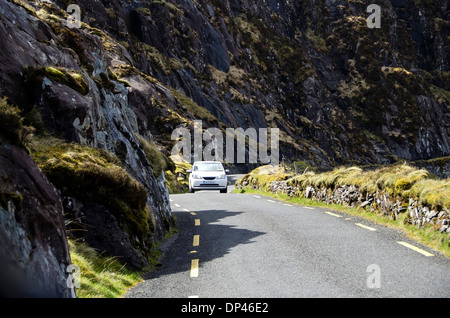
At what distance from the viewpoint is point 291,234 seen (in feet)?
31.3

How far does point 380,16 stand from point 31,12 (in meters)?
146

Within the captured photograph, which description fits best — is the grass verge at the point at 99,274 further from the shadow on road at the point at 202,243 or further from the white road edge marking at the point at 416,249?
the white road edge marking at the point at 416,249

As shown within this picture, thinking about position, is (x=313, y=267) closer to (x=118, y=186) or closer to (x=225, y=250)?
(x=225, y=250)

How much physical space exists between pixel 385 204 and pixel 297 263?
18.3 ft

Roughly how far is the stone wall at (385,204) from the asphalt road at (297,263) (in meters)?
0.72

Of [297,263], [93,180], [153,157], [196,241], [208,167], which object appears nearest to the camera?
[297,263]

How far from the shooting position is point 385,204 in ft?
36.7

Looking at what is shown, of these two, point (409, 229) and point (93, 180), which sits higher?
point (93, 180)

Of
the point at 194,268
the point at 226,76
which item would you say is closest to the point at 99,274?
the point at 194,268

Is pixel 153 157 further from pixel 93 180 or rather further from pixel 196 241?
pixel 93 180

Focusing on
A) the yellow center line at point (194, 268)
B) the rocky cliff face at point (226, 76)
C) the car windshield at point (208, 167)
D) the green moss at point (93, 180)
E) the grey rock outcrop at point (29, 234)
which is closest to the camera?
the grey rock outcrop at point (29, 234)

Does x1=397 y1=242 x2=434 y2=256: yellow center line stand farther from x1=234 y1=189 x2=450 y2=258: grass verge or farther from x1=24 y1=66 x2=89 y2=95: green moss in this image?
x1=24 y1=66 x2=89 y2=95: green moss

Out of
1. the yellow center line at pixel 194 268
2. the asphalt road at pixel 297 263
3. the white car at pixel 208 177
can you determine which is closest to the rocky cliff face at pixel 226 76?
the yellow center line at pixel 194 268

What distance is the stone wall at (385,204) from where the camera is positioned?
841cm
